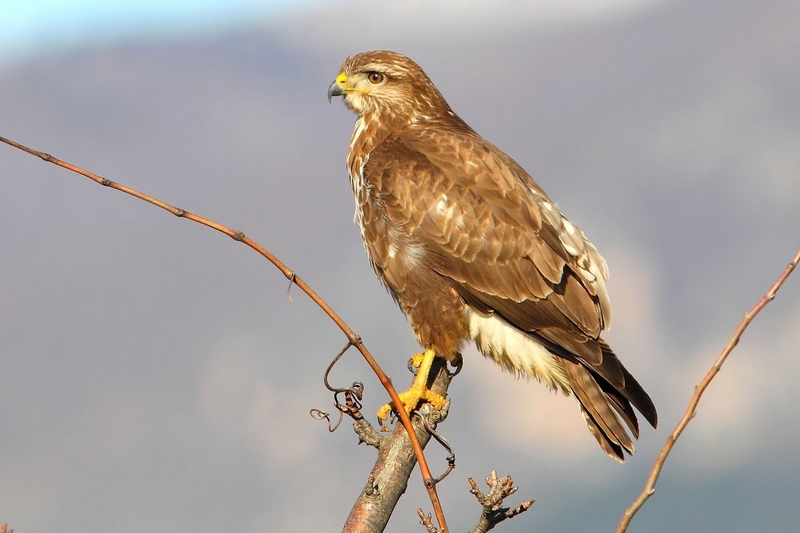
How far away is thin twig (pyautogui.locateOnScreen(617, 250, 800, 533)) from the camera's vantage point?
2346 millimetres

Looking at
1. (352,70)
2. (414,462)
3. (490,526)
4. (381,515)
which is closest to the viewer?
(490,526)

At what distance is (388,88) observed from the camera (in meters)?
6.46

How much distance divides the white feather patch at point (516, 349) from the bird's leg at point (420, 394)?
342 mm

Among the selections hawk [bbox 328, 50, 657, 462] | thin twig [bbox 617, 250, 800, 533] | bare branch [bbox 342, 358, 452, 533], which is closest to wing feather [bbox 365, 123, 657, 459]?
hawk [bbox 328, 50, 657, 462]

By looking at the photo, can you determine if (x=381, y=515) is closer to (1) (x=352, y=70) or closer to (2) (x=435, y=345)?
(2) (x=435, y=345)

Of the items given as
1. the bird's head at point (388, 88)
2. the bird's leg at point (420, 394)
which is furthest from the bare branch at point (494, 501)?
the bird's head at point (388, 88)

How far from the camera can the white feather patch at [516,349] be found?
209 inches

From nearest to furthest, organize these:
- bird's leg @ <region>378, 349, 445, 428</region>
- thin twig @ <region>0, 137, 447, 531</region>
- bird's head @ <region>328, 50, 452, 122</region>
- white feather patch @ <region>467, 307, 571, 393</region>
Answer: thin twig @ <region>0, 137, 447, 531</region> < bird's leg @ <region>378, 349, 445, 428</region> < white feather patch @ <region>467, 307, 571, 393</region> < bird's head @ <region>328, 50, 452, 122</region>

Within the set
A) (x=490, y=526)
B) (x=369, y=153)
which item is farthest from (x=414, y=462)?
(x=369, y=153)

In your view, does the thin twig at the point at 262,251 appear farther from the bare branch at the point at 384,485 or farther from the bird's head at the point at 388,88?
A: the bird's head at the point at 388,88

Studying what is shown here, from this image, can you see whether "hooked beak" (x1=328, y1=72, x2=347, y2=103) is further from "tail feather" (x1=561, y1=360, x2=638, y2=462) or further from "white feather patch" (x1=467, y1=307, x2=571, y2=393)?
"tail feather" (x1=561, y1=360, x2=638, y2=462)

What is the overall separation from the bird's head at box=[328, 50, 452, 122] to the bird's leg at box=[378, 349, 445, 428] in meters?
1.96

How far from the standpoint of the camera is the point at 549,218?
5.62 m

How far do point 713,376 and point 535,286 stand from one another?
9.17 ft
